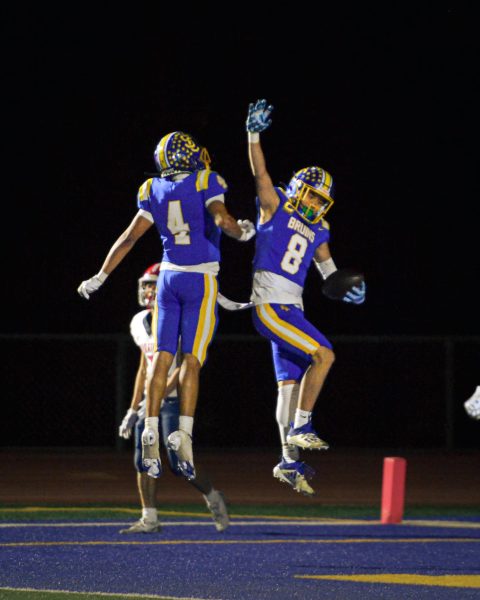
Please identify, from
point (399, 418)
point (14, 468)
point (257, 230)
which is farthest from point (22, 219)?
point (257, 230)

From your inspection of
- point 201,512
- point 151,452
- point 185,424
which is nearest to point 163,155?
point 185,424

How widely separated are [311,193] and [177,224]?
98 cm

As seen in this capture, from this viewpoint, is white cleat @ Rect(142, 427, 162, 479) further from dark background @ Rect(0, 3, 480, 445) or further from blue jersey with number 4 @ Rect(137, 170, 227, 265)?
dark background @ Rect(0, 3, 480, 445)

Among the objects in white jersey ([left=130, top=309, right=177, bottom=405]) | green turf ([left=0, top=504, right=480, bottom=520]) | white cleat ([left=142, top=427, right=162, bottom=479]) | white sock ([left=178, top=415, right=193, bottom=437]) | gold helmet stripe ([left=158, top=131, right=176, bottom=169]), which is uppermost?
gold helmet stripe ([left=158, top=131, right=176, bottom=169])

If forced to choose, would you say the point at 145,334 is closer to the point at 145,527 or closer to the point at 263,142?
the point at 145,527

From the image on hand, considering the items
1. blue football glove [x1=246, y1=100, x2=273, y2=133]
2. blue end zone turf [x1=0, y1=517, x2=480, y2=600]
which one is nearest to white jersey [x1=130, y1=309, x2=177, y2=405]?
blue end zone turf [x1=0, y1=517, x2=480, y2=600]

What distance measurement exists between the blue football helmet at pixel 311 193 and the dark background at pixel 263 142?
12486 mm

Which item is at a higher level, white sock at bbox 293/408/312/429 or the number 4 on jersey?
the number 4 on jersey

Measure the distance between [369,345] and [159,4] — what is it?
6198 millimetres

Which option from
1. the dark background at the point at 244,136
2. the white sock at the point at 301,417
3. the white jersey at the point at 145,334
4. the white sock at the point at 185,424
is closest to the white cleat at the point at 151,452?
the white sock at the point at 185,424

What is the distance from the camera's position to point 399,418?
23.6 meters

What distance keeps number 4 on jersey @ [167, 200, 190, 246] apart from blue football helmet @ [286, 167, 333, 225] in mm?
824

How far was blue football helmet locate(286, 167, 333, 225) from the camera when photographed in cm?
1052

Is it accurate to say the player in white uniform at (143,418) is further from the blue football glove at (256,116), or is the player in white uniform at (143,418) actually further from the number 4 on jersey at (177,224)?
the blue football glove at (256,116)
